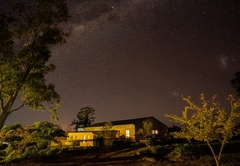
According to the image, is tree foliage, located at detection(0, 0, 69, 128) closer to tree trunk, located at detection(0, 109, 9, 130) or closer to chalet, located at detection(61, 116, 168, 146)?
tree trunk, located at detection(0, 109, 9, 130)

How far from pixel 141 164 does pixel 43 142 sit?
16.1 m

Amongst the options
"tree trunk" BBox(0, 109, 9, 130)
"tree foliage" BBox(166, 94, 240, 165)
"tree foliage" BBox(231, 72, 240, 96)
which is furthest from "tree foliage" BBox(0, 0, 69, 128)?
"tree foliage" BBox(231, 72, 240, 96)

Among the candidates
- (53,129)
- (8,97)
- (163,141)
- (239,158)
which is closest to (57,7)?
(8,97)

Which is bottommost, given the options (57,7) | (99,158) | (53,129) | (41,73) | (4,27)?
(99,158)

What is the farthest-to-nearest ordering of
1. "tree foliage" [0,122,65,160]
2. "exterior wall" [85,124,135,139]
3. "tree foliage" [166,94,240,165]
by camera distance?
"exterior wall" [85,124,135,139], "tree foliage" [0,122,65,160], "tree foliage" [166,94,240,165]

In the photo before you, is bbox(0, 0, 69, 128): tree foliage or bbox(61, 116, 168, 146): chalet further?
bbox(61, 116, 168, 146): chalet

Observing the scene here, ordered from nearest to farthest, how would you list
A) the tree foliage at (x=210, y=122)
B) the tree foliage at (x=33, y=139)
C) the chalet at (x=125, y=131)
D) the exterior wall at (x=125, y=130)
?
the tree foliage at (x=210, y=122) < the tree foliage at (x=33, y=139) < the chalet at (x=125, y=131) < the exterior wall at (x=125, y=130)

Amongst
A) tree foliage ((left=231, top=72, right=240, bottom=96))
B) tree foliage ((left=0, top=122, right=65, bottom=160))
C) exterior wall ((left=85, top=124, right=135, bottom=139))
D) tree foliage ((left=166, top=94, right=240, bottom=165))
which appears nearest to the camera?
tree foliage ((left=166, top=94, right=240, bottom=165))

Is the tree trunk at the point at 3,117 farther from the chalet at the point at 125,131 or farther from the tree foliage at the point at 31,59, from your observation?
the chalet at the point at 125,131

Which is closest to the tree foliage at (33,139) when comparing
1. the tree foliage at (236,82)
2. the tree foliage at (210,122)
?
the tree foliage at (210,122)

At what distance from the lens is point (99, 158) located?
57.8 feet

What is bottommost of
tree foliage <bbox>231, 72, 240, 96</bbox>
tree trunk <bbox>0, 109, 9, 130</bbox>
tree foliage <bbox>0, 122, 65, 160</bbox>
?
tree foliage <bbox>0, 122, 65, 160</bbox>

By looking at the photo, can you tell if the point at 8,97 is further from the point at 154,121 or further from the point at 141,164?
the point at 154,121

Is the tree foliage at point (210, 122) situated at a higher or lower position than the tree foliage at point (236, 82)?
lower
